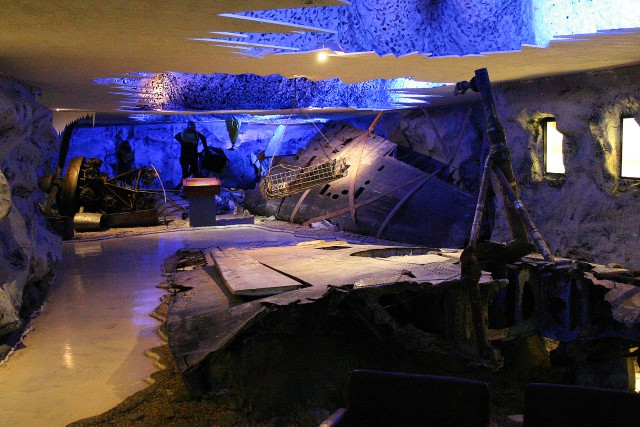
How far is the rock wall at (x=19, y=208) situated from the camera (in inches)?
189

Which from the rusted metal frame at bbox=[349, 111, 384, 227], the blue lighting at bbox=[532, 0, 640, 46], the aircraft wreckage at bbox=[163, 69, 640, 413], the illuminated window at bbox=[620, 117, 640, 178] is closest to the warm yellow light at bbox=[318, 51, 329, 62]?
the aircraft wreckage at bbox=[163, 69, 640, 413]

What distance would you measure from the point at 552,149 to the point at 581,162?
2.67 feet

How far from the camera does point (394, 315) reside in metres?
4.74

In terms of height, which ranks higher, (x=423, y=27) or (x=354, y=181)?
(x=423, y=27)

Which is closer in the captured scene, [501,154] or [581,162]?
[501,154]

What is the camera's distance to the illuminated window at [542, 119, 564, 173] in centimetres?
849

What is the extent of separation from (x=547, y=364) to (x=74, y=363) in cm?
427

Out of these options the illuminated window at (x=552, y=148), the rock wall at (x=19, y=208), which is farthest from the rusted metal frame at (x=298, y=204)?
the rock wall at (x=19, y=208)

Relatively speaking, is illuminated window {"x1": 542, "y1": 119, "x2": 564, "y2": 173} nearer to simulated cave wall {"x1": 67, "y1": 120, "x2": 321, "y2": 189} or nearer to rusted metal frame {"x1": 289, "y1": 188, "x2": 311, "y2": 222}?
rusted metal frame {"x1": 289, "y1": 188, "x2": 311, "y2": 222}

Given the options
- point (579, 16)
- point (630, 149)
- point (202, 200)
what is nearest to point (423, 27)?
point (579, 16)

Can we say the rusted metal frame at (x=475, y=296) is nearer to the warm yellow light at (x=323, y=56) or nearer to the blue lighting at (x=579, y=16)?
the blue lighting at (x=579, y=16)

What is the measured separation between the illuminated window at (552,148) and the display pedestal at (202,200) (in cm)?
672

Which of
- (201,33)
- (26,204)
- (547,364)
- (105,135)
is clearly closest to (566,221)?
(547,364)

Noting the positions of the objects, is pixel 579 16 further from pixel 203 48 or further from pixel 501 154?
pixel 203 48
